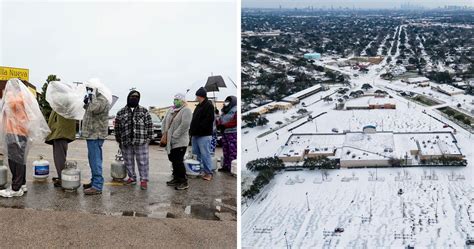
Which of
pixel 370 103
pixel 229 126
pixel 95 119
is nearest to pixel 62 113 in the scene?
pixel 95 119

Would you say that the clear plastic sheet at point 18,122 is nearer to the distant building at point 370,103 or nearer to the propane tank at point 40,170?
the propane tank at point 40,170

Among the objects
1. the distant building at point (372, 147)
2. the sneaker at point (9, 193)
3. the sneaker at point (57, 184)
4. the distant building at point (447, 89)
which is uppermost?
the distant building at point (447, 89)

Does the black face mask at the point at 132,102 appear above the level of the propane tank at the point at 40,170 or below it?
above

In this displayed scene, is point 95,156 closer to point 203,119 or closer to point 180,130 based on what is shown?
point 180,130

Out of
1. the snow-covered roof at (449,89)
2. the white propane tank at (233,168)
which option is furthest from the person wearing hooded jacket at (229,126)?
the snow-covered roof at (449,89)

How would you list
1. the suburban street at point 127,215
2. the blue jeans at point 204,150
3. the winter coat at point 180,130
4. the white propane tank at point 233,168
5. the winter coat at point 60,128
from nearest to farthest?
1. the suburban street at point 127,215
2. the winter coat at point 60,128
3. the winter coat at point 180,130
4. the blue jeans at point 204,150
5. the white propane tank at point 233,168

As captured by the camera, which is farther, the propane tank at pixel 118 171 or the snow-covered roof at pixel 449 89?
the propane tank at pixel 118 171

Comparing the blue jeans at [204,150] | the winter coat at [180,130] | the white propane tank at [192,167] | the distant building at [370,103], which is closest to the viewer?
the distant building at [370,103]
